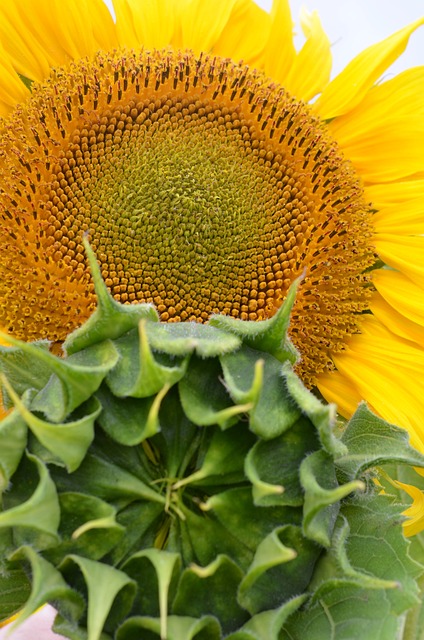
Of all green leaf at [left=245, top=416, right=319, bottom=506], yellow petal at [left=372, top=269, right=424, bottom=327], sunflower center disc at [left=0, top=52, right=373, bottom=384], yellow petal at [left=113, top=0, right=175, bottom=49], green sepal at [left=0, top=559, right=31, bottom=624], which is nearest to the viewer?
green leaf at [left=245, top=416, right=319, bottom=506]

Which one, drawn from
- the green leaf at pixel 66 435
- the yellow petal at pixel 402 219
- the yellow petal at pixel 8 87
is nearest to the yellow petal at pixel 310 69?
the yellow petal at pixel 402 219

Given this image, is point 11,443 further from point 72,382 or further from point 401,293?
point 401,293

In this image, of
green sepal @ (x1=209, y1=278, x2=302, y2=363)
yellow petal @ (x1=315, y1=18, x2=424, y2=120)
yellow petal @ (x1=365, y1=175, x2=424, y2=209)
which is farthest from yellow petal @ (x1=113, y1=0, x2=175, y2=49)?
green sepal @ (x1=209, y1=278, x2=302, y2=363)

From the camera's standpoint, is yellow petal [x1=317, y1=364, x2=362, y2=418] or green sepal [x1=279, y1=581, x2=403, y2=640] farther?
yellow petal [x1=317, y1=364, x2=362, y2=418]

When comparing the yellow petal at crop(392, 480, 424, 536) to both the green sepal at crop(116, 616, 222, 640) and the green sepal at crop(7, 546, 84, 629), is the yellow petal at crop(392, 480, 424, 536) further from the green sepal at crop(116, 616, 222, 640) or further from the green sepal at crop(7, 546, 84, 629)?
the green sepal at crop(7, 546, 84, 629)

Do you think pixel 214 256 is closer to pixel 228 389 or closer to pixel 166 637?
pixel 228 389

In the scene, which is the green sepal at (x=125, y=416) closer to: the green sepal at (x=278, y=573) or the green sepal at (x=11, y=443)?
the green sepal at (x=11, y=443)
